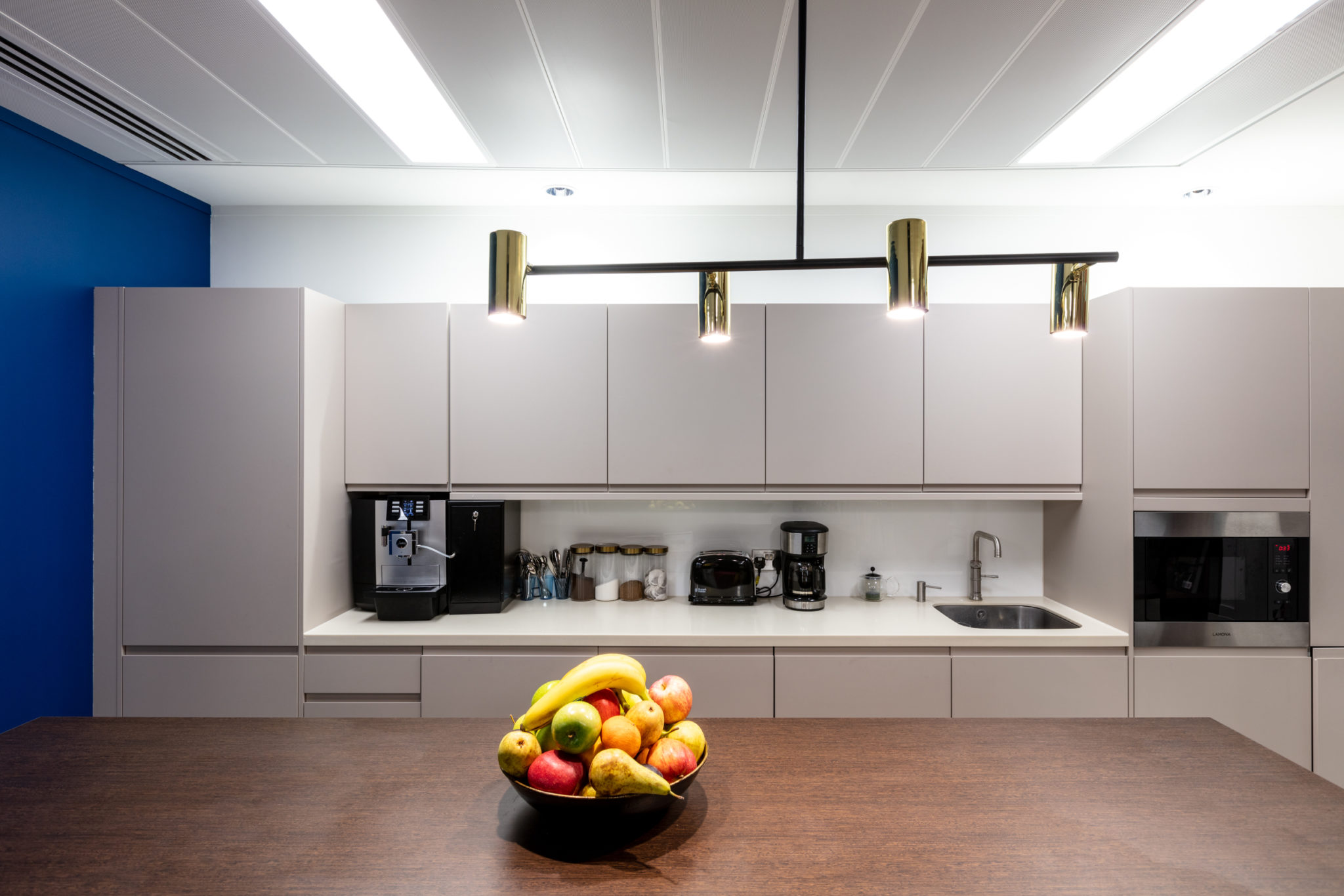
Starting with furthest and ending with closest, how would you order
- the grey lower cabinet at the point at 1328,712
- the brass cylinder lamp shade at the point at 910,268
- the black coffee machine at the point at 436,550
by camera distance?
the black coffee machine at the point at 436,550
the grey lower cabinet at the point at 1328,712
the brass cylinder lamp shade at the point at 910,268

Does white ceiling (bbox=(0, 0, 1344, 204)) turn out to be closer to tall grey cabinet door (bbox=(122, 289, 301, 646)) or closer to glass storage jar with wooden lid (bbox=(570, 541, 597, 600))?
tall grey cabinet door (bbox=(122, 289, 301, 646))

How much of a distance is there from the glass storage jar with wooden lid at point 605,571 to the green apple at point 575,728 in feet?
6.00

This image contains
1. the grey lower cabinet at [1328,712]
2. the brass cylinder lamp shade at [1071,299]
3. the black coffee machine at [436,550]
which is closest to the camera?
the brass cylinder lamp shade at [1071,299]

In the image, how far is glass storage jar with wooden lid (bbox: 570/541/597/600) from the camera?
9.27ft

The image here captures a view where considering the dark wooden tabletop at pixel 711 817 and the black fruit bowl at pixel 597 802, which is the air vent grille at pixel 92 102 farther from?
the black fruit bowl at pixel 597 802

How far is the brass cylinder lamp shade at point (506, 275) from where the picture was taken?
112cm

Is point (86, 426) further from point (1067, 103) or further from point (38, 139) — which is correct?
point (1067, 103)

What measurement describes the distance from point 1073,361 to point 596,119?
2003 millimetres

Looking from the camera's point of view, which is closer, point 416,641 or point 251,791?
point 251,791

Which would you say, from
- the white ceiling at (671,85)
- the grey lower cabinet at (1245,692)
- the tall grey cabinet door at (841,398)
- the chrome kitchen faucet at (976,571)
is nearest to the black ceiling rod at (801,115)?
the white ceiling at (671,85)

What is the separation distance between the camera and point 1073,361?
8.37 feet

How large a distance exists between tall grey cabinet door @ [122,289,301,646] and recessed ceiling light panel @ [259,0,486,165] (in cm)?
71

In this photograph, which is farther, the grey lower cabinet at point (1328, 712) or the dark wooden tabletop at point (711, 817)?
the grey lower cabinet at point (1328, 712)

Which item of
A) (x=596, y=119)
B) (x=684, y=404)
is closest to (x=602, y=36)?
(x=596, y=119)
